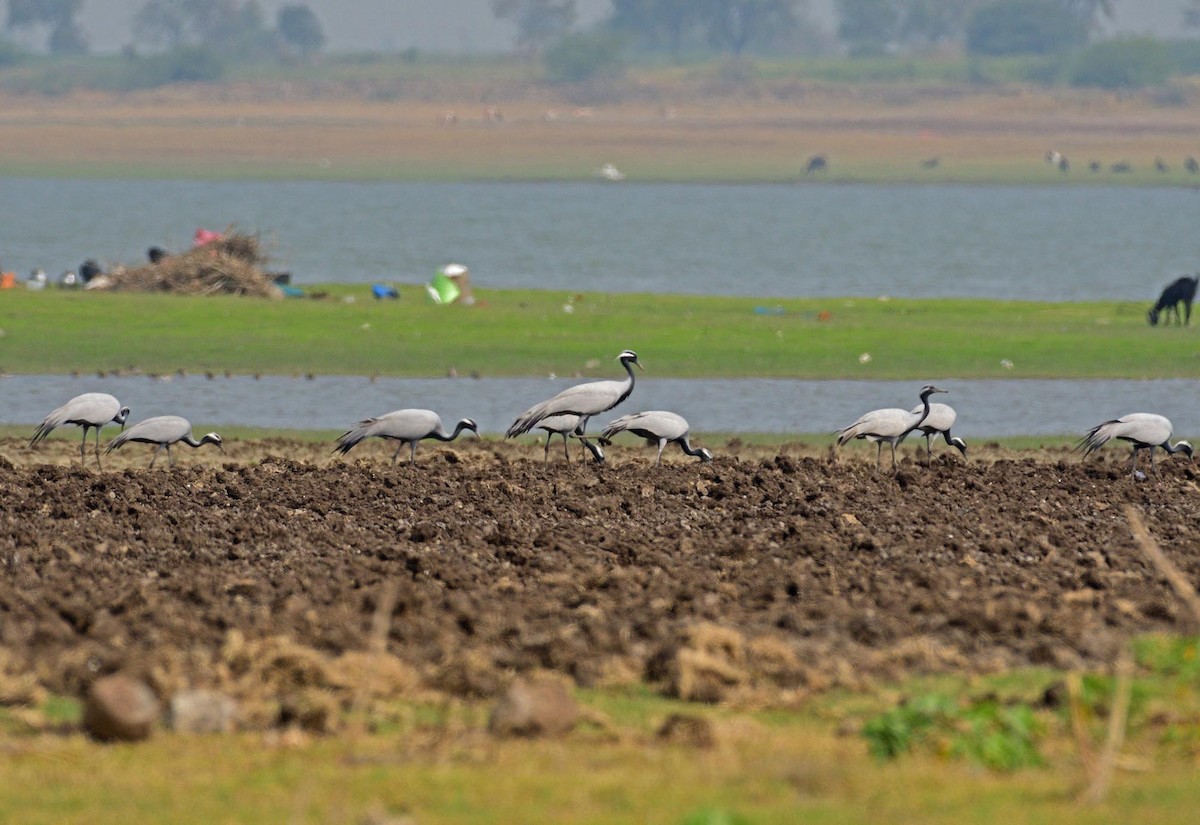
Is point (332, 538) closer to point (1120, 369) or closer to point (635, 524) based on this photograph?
point (635, 524)

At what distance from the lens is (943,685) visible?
10.9 metres

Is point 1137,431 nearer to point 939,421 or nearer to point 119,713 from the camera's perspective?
point 939,421

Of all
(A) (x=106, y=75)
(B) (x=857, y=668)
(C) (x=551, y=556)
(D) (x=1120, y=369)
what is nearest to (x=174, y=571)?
(C) (x=551, y=556)

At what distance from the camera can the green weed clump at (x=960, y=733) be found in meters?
9.02

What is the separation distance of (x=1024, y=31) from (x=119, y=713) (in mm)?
187116

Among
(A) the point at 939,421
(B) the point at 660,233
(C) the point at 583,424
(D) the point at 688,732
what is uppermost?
(B) the point at 660,233

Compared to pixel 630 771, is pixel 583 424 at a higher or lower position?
higher

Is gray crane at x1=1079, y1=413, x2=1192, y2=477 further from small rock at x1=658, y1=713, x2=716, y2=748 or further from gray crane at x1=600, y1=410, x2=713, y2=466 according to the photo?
small rock at x1=658, y1=713, x2=716, y2=748

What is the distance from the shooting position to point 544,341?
31.6 metres

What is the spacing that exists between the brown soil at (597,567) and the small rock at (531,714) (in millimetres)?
851

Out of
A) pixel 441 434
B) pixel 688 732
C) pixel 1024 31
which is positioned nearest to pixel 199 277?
pixel 441 434

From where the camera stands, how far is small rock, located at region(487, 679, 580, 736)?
31.1 ft

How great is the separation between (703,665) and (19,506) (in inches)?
312

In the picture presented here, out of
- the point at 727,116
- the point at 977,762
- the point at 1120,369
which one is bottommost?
the point at 977,762
